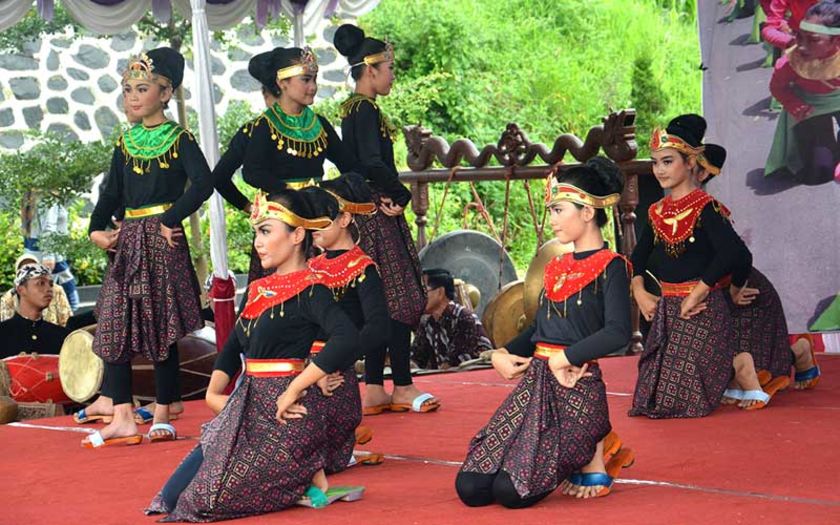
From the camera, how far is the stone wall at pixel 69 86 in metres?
12.1

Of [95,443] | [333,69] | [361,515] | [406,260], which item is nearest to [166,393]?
[95,443]

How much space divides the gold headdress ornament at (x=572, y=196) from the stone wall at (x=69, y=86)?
8.83 m

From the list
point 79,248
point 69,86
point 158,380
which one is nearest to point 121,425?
point 158,380

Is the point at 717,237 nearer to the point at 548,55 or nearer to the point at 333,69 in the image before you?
the point at 333,69

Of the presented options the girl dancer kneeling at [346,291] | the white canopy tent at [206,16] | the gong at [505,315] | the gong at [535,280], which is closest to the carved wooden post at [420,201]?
the gong at [505,315]

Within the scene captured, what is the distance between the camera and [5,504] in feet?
13.4

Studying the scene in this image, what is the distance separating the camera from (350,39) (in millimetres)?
5562

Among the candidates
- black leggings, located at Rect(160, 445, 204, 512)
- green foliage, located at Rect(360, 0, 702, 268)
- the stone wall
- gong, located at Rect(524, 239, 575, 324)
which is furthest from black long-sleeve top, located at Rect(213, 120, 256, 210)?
green foliage, located at Rect(360, 0, 702, 268)

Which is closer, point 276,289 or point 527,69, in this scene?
point 276,289

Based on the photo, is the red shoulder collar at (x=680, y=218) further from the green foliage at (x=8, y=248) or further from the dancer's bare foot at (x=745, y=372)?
the green foliage at (x=8, y=248)

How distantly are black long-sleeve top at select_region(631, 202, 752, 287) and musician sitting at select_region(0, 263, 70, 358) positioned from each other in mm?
3145

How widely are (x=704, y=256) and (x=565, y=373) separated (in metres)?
1.66

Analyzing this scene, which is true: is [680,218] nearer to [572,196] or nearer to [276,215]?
[572,196]

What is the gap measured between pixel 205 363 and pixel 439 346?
50.5 inches
